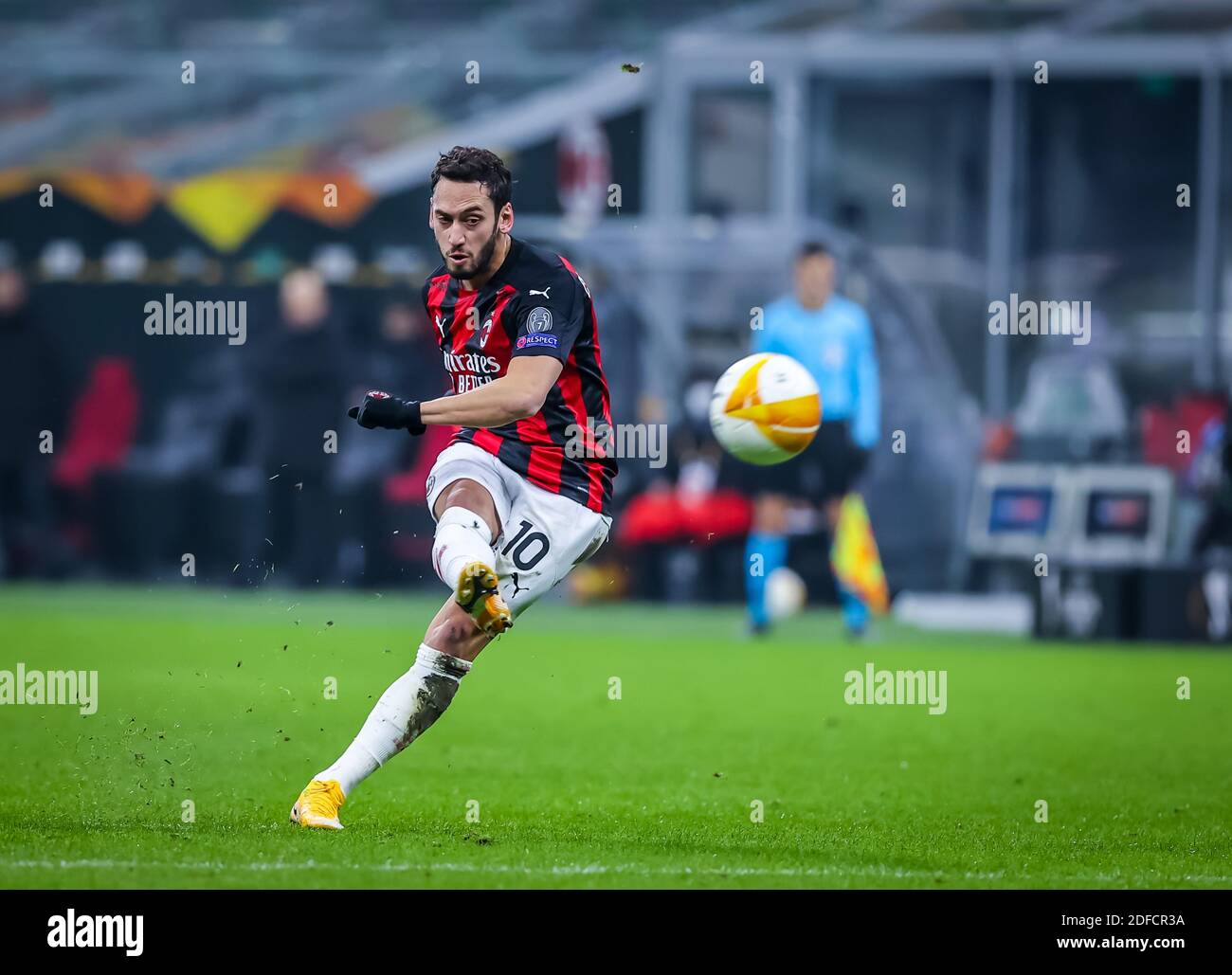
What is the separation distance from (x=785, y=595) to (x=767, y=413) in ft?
32.4

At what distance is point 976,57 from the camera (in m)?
19.9

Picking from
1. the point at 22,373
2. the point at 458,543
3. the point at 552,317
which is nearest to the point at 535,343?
the point at 552,317

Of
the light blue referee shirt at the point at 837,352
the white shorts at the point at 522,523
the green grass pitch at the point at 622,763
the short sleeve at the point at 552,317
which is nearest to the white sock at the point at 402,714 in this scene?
the green grass pitch at the point at 622,763

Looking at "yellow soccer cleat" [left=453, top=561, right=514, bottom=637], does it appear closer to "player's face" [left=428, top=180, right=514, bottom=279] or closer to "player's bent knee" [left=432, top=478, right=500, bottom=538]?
"player's bent knee" [left=432, top=478, right=500, bottom=538]

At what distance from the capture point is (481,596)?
6.37 meters

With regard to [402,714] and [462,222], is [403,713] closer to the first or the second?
[402,714]

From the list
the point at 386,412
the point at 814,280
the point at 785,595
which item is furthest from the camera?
the point at 785,595

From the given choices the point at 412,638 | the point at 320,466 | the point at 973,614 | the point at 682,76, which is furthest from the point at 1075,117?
the point at 412,638

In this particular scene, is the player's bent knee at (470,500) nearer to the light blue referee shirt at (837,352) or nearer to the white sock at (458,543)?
the white sock at (458,543)

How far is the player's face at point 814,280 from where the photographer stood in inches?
577

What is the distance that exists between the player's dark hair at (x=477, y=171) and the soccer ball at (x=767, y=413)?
1.32 metres

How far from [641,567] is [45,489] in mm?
5753

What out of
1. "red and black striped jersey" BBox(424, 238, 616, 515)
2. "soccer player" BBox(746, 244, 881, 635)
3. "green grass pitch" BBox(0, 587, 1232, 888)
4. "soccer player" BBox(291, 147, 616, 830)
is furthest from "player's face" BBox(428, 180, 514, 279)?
"soccer player" BBox(746, 244, 881, 635)
